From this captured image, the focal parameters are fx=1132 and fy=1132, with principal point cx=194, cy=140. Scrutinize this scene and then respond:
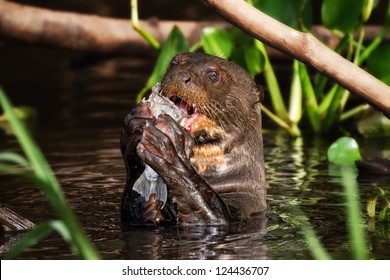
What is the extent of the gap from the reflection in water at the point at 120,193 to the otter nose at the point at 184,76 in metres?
0.61

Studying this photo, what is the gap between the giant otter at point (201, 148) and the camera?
4305 millimetres

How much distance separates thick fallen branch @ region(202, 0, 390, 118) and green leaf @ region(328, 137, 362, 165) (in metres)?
1.89

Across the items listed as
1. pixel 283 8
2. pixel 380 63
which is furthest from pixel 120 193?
pixel 380 63

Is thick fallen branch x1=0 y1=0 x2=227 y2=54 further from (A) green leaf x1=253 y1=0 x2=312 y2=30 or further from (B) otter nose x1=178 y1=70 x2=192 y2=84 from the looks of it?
(B) otter nose x1=178 y1=70 x2=192 y2=84

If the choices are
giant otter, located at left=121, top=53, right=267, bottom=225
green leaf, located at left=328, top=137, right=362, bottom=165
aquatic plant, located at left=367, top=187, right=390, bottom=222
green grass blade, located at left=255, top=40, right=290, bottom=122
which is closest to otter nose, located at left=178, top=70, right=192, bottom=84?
giant otter, located at left=121, top=53, right=267, bottom=225

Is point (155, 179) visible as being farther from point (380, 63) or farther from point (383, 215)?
point (380, 63)

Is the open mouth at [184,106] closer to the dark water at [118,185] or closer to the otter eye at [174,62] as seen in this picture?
the otter eye at [174,62]

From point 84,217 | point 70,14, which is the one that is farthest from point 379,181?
point 70,14

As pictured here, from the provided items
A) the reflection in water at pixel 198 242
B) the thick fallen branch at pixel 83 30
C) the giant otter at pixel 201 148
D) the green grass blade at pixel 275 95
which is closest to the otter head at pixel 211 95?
the giant otter at pixel 201 148

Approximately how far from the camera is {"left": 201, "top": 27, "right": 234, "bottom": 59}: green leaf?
22.0 ft

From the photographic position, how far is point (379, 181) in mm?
5824

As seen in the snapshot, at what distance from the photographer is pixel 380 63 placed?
6.40 meters

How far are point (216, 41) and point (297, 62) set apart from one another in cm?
53
